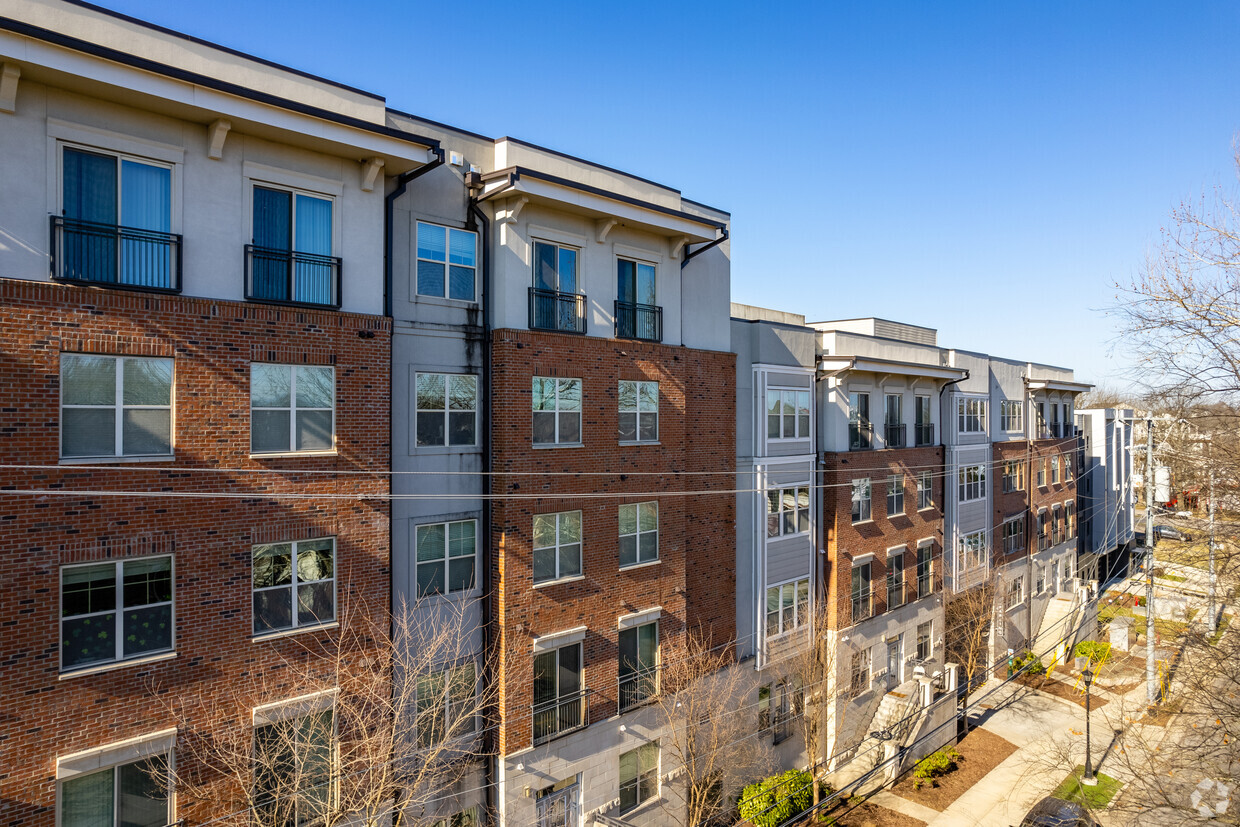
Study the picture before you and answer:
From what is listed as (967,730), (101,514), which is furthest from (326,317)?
(967,730)

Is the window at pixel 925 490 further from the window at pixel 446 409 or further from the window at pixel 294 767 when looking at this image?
the window at pixel 294 767

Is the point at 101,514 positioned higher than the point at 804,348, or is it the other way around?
Result: the point at 804,348

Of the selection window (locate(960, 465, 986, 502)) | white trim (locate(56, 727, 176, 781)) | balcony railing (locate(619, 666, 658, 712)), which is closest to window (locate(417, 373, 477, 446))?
white trim (locate(56, 727, 176, 781))

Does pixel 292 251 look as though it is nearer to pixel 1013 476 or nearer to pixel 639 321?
pixel 639 321

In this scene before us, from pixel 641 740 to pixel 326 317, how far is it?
42.1ft

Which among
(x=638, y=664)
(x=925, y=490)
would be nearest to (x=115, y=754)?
(x=638, y=664)

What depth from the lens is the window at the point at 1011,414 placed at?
1372 inches

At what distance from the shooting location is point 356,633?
12156 mm

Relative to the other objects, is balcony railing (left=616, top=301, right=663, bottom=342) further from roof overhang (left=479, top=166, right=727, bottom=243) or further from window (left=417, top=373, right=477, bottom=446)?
window (left=417, top=373, right=477, bottom=446)

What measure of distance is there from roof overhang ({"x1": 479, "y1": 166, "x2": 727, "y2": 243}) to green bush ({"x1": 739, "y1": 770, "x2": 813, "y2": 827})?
1587 centimetres

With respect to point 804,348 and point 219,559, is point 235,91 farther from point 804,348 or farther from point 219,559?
point 804,348

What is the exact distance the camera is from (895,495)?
2680cm

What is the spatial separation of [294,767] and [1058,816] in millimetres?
18721

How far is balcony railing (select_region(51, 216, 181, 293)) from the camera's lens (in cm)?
976
